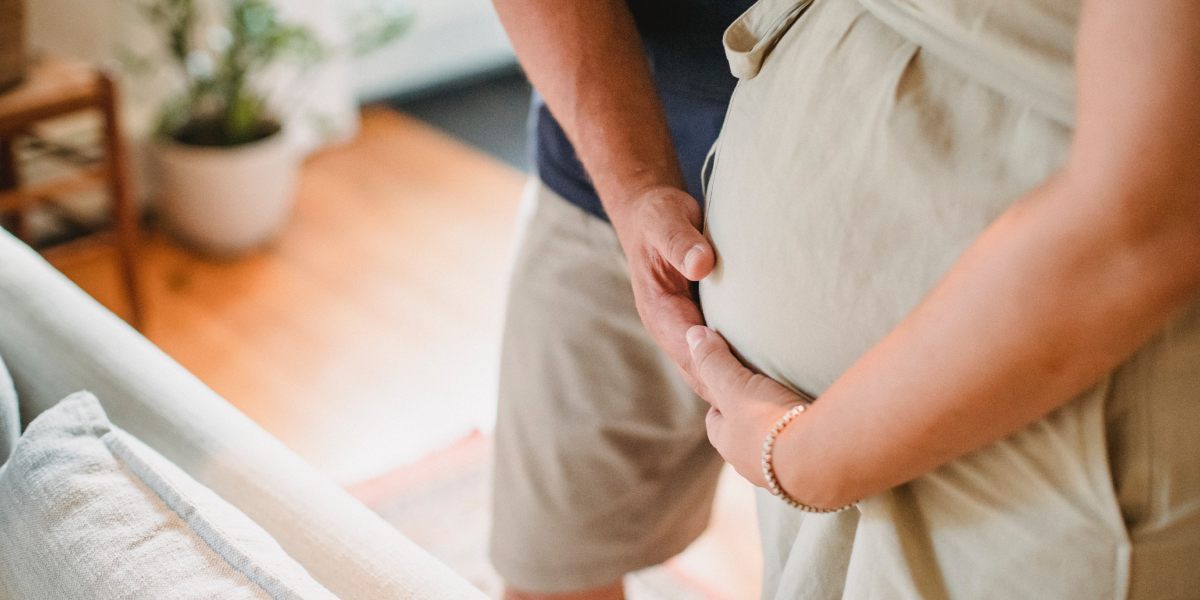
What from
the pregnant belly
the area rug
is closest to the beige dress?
the pregnant belly

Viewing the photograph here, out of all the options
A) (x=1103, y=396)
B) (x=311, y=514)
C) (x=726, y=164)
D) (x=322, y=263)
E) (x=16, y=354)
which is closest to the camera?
(x=1103, y=396)

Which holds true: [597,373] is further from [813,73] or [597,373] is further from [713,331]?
[813,73]

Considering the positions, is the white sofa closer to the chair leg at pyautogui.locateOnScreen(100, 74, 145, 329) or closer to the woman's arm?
the woman's arm

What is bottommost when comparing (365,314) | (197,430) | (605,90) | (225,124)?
(365,314)

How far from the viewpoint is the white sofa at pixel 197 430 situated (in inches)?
32.8

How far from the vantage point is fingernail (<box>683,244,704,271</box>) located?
0.77 metres

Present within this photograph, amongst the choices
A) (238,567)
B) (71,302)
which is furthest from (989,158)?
(71,302)

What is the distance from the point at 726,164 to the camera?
2.47ft

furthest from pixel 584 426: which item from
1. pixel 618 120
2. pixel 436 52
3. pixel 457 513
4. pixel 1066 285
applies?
pixel 436 52

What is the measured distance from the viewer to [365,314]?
2.48 metres

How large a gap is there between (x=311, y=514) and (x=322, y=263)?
6.02ft

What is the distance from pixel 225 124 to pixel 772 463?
2.12 m

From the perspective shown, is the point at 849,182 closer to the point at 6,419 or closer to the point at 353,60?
the point at 6,419

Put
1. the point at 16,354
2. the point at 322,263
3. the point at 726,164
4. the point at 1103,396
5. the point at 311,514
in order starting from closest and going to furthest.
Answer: the point at 1103,396, the point at 726,164, the point at 311,514, the point at 16,354, the point at 322,263
